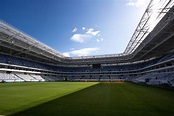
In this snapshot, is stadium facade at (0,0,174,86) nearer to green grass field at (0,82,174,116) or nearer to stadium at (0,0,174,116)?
stadium at (0,0,174,116)

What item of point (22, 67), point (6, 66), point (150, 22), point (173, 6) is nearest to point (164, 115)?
point (173, 6)

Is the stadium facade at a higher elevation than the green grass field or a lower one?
higher

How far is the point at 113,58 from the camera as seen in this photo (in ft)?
236

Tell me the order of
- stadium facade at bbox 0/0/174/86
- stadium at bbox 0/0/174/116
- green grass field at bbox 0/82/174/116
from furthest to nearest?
stadium facade at bbox 0/0/174/86, stadium at bbox 0/0/174/116, green grass field at bbox 0/82/174/116

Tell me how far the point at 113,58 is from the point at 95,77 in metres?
17.3

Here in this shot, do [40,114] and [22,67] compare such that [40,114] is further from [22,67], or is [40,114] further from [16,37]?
[22,67]

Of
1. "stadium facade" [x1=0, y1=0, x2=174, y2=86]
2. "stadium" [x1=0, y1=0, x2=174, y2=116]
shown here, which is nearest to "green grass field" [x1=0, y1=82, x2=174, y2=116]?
"stadium" [x1=0, y1=0, x2=174, y2=116]

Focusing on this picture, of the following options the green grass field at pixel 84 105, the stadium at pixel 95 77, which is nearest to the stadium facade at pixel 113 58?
the stadium at pixel 95 77

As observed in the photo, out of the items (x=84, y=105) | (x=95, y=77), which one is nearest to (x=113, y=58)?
(x=95, y=77)

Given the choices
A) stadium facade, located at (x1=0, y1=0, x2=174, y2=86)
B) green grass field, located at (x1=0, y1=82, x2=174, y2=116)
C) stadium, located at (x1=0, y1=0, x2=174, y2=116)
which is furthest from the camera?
stadium facade, located at (x1=0, y1=0, x2=174, y2=86)

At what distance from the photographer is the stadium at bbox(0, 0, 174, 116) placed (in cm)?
848

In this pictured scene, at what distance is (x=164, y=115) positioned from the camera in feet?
22.3

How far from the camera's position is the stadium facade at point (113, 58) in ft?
83.1

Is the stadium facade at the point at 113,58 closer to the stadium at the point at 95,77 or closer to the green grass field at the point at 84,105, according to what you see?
the stadium at the point at 95,77
